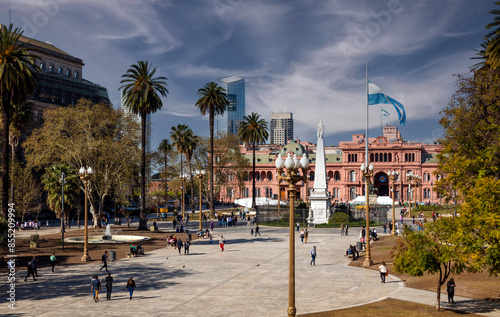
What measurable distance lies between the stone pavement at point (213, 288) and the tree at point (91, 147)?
60.5 feet

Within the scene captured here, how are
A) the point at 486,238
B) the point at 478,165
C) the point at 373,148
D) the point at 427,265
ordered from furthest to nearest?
the point at 373,148, the point at 478,165, the point at 427,265, the point at 486,238

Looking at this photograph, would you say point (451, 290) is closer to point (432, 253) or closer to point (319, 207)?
point (432, 253)

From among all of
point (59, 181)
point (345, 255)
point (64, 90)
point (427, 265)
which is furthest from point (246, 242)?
point (64, 90)

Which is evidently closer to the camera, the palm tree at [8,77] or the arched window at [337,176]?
the palm tree at [8,77]

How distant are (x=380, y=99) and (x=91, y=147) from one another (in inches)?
1384

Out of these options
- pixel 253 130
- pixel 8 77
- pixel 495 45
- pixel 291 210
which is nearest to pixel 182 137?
pixel 253 130

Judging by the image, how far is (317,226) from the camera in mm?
53469

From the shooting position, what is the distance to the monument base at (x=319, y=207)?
2188 inches

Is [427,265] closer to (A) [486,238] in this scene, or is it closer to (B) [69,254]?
(A) [486,238]

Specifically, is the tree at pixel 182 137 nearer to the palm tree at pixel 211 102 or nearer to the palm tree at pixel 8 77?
the palm tree at pixel 211 102

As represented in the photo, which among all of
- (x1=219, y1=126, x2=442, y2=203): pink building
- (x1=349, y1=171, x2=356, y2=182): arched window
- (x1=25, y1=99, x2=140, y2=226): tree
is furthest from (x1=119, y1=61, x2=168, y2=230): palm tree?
(x1=349, y1=171, x2=356, y2=182): arched window

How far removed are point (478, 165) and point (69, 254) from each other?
94.8ft

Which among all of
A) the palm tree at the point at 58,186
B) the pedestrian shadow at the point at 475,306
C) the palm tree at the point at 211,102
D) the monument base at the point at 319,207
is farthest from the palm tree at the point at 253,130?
the pedestrian shadow at the point at 475,306

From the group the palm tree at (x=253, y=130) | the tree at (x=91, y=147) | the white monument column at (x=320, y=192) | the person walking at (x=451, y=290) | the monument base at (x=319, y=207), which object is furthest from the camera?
the palm tree at (x=253, y=130)
